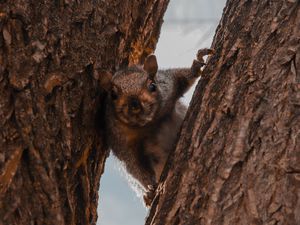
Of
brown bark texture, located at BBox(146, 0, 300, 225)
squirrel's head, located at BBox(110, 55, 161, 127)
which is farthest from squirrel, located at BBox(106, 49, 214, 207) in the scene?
brown bark texture, located at BBox(146, 0, 300, 225)

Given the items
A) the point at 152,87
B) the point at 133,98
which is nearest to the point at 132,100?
the point at 133,98

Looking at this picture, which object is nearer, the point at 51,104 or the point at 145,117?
the point at 51,104

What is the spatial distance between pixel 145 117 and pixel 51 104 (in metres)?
0.87

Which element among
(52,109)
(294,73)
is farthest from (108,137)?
(294,73)

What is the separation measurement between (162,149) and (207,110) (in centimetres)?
90

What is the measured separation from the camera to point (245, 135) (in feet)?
7.33

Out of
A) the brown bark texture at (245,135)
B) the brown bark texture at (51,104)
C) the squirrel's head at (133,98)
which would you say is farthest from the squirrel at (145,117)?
the brown bark texture at (245,135)

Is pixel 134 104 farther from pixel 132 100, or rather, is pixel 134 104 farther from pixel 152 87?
pixel 152 87

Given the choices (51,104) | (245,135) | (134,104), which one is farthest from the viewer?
(134,104)

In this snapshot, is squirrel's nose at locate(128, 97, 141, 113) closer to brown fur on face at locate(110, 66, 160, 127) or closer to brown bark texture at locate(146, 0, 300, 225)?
brown fur on face at locate(110, 66, 160, 127)

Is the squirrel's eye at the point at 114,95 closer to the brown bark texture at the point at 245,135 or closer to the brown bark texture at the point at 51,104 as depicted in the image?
the brown bark texture at the point at 51,104

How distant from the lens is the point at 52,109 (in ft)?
8.04

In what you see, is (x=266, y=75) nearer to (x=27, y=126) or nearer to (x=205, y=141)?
(x=205, y=141)


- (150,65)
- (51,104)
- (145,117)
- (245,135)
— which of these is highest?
(150,65)
